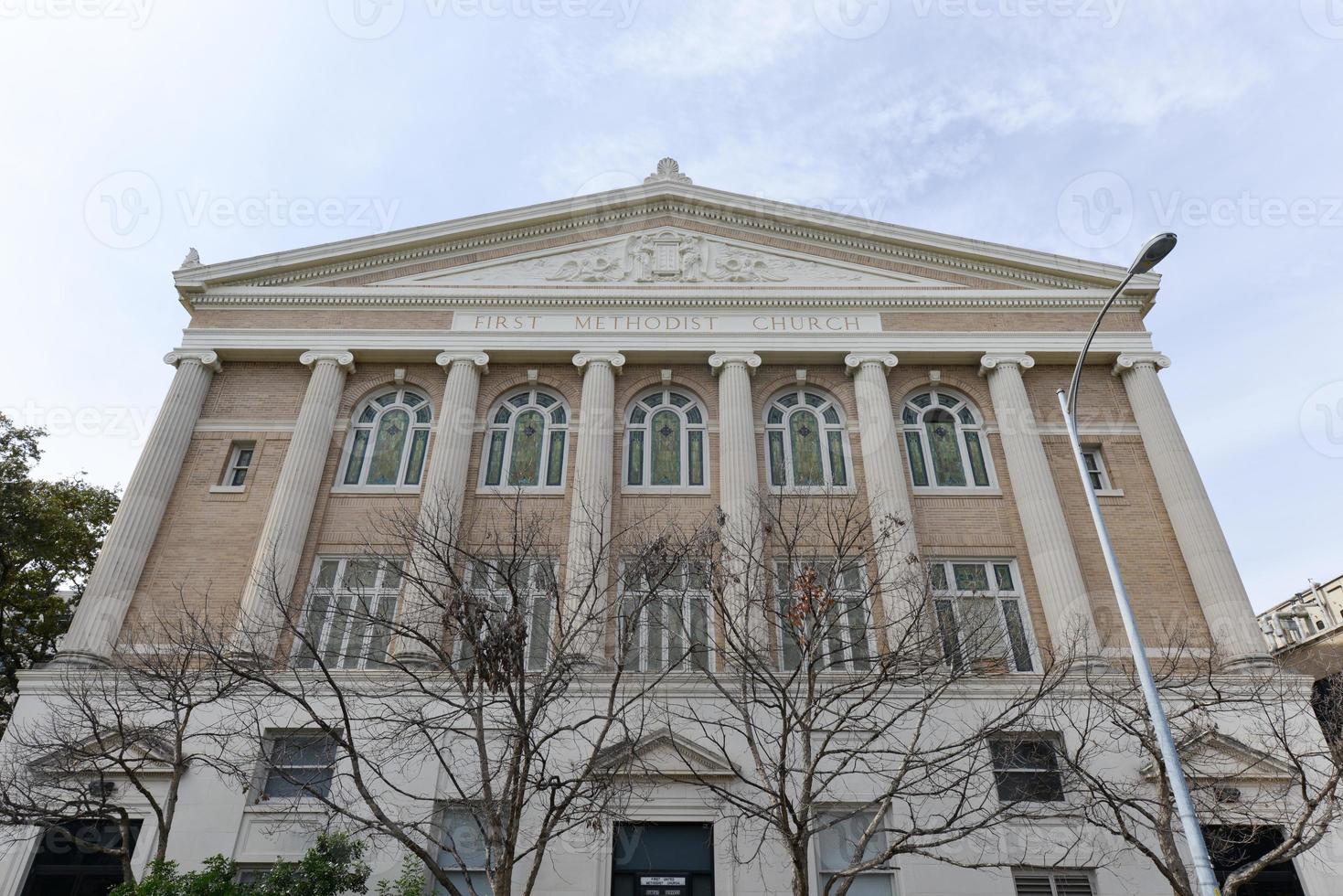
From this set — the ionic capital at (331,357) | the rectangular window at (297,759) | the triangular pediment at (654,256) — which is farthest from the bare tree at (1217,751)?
the ionic capital at (331,357)

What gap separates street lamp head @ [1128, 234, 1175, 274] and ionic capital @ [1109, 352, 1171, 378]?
1122cm

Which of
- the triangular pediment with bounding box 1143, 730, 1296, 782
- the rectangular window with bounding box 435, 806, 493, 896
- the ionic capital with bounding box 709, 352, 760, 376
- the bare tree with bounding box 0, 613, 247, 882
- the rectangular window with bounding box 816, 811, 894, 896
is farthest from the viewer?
the ionic capital with bounding box 709, 352, 760, 376

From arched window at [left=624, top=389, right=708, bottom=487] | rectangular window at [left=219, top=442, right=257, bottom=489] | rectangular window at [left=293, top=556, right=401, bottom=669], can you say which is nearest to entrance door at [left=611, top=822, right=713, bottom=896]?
rectangular window at [left=293, top=556, right=401, bottom=669]

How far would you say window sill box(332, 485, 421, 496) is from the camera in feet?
68.9

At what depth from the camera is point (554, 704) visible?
16875mm

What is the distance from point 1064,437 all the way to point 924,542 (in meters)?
5.06

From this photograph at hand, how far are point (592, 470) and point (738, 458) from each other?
11.4ft

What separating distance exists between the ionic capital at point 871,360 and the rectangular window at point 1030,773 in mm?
9526

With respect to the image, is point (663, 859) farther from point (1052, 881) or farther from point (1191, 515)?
point (1191, 515)

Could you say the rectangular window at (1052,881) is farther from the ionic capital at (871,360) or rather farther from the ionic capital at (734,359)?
the ionic capital at (734,359)

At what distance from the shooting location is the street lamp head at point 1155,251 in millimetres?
11711

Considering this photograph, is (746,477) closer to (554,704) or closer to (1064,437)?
(554,704)

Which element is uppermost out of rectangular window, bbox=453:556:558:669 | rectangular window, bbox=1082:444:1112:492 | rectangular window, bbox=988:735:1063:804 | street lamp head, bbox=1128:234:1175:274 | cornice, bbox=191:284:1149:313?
cornice, bbox=191:284:1149:313

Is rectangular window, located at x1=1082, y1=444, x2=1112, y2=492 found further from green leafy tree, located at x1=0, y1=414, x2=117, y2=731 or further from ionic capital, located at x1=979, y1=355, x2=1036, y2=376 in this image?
green leafy tree, located at x1=0, y1=414, x2=117, y2=731
